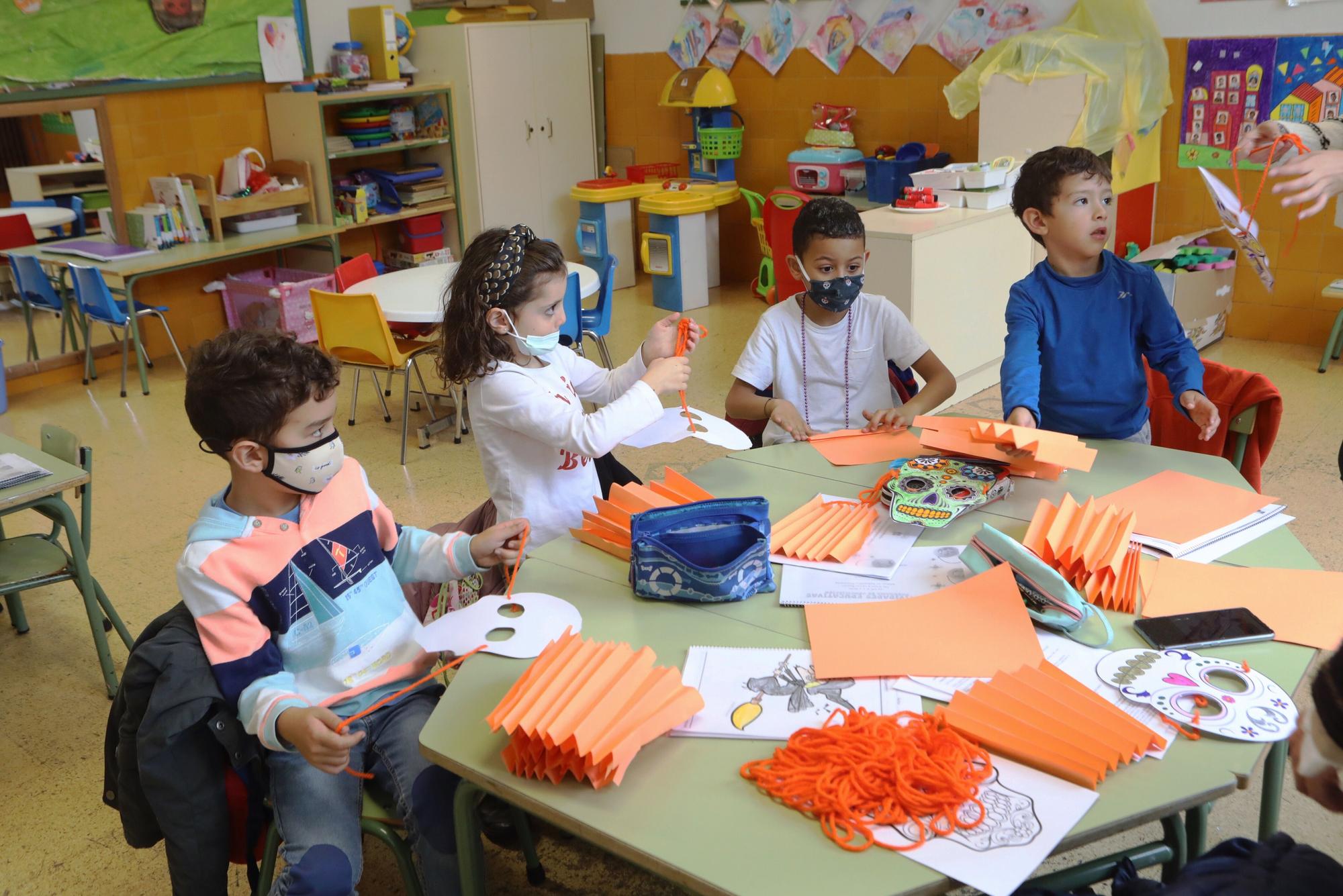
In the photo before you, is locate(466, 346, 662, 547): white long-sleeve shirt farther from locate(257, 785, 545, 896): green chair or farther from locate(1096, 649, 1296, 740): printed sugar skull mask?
locate(1096, 649, 1296, 740): printed sugar skull mask

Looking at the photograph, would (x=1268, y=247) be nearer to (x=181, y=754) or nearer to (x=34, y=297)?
(x=181, y=754)

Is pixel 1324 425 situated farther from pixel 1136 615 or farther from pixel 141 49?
pixel 141 49

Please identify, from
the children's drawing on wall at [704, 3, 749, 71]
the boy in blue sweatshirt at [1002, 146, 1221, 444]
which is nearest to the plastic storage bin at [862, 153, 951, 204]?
the children's drawing on wall at [704, 3, 749, 71]

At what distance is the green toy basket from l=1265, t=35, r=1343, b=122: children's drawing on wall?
2846 mm

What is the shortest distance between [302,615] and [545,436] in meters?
0.63

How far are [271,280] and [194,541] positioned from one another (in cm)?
469

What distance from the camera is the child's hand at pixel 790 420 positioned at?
235cm

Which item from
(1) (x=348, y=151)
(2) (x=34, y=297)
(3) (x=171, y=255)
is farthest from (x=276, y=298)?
(2) (x=34, y=297)

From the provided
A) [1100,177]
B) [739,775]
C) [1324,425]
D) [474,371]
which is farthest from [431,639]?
[1324,425]

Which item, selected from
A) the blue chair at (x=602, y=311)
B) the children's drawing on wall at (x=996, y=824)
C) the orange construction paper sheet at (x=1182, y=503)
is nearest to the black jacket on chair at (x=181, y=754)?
the children's drawing on wall at (x=996, y=824)

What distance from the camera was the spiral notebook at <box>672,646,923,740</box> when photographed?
1.33 metres

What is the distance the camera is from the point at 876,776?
1209mm

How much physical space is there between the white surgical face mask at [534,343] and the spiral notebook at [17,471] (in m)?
1.20

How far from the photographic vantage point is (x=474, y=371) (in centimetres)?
218
